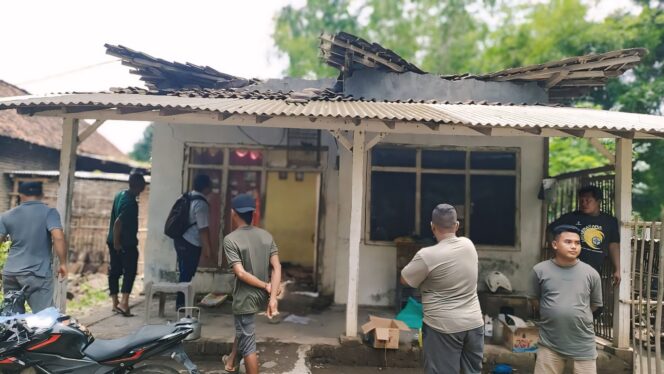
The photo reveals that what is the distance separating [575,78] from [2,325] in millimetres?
8245

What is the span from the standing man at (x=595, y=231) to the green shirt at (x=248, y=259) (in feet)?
11.1

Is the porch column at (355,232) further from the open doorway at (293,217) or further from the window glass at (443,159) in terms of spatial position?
the open doorway at (293,217)

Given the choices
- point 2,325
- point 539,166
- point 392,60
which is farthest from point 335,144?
point 2,325

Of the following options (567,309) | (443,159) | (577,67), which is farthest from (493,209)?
(567,309)

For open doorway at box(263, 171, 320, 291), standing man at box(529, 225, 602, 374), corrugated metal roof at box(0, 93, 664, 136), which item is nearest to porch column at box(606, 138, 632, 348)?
corrugated metal roof at box(0, 93, 664, 136)

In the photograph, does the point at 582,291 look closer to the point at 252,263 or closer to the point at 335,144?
the point at 252,263

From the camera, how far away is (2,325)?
3.00 meters

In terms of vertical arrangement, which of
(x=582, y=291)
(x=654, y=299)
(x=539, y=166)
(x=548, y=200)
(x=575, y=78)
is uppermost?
(x=575, y=78)

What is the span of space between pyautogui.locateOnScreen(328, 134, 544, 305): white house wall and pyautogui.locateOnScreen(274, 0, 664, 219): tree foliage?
6818mm

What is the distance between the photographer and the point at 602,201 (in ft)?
17.9

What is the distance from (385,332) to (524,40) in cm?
1764

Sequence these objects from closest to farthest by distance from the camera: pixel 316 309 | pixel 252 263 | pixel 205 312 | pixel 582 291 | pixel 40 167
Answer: pixel 582 291 < pixel 252 263 < pixel 205 312 < pixel 316 309 < pixel 40 167

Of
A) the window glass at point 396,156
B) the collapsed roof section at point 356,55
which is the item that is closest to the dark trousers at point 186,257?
the window glass at point 396,156

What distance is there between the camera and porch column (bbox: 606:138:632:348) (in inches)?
184
